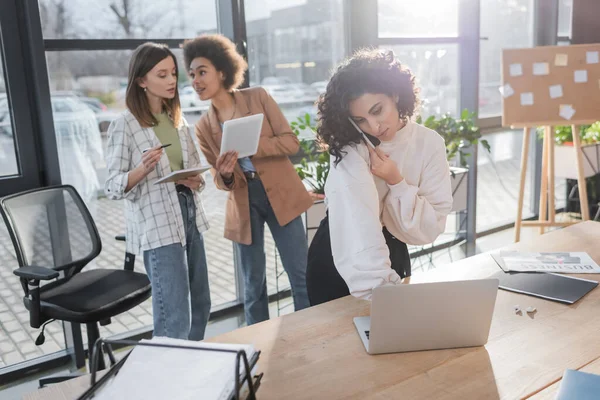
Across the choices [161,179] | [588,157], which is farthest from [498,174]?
[161,179]

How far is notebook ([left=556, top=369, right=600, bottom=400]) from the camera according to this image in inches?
41.9

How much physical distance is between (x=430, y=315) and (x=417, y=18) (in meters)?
3.14

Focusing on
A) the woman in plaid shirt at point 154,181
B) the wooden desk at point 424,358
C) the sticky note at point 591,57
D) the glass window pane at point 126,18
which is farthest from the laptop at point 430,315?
the sticky note at point 591,57

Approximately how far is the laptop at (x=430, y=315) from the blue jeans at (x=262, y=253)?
132 centimetres

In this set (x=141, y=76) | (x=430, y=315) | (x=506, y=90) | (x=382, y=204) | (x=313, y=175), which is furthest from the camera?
(x=506, y=90)

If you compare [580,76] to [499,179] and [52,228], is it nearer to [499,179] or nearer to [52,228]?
[499,179]

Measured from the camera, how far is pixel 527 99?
393cm

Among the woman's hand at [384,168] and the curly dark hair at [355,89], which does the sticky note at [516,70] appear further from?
the woman's hand at [384,168]

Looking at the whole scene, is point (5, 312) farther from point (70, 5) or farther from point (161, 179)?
point (70, 5)

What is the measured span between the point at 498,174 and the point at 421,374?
12.8 feet

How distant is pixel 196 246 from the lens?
8.21ft

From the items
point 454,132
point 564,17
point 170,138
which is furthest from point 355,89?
point 564,17

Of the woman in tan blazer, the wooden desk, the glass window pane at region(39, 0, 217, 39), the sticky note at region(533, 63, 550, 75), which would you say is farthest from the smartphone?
the sticky note at region(533, 63, 550, 75)

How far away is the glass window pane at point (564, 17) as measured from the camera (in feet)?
16.0
